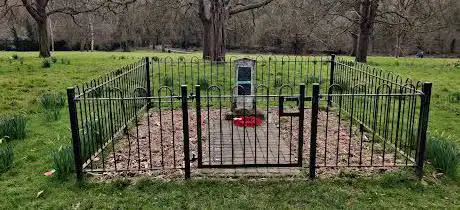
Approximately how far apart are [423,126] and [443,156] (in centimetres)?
A: 67

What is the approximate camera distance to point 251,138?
7434mm

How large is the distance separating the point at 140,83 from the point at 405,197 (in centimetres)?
665

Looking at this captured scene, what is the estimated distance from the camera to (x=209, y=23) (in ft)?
65.1

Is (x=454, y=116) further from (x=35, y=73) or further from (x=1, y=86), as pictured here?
(x=35, y=73)

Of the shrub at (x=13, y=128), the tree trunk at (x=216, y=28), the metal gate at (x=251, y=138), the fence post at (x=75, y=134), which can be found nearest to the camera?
the fence post at (x=75, y=134)

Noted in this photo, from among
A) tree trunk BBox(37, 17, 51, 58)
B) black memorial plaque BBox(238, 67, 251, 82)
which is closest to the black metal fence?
black memorial plaque BBox(238, 67, 251, 82)

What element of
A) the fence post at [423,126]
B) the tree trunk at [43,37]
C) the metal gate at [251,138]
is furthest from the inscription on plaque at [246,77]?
the tree trunk at [43,37]

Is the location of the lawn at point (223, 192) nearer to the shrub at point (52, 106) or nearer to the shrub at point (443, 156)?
the shrub at point (443, 156)

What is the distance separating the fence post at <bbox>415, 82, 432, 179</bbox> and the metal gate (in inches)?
62.3

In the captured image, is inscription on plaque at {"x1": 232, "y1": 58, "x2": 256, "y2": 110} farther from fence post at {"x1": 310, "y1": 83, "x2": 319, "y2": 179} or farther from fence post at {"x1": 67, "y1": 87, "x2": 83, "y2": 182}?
fence post at {"x1": 67, "y1": 87, "x2": 83, "y2": 182}

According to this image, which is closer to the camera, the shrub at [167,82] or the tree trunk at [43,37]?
the shrub at [167,82]

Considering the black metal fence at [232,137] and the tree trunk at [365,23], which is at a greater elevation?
the tree trunk at [365,23]

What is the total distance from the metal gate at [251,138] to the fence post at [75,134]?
1.58 meters

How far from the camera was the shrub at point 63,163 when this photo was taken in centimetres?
567
